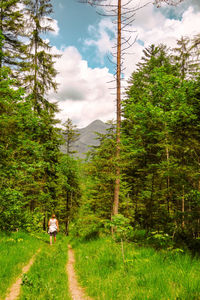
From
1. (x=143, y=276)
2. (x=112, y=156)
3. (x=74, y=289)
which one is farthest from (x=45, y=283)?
(x=112, y=156)

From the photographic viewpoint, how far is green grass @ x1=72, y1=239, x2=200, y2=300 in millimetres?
3666

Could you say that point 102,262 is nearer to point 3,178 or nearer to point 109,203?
point 109,203

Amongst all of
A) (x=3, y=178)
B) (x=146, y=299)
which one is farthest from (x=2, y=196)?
(x=146, y=299)

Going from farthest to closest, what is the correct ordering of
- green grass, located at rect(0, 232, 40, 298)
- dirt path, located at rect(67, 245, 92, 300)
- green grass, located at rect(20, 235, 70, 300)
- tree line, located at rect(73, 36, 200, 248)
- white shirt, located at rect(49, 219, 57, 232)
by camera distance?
white shirt, located at rect(49, 219, 57, 232)
tree line, located at rect(73, 36, 200, 248)
green grass, located at rect(0, 232, 40, 298)
dirt path, located at rect(67, 245, 92, 300)
green grass, located at rect(20, 235, 70, 300)

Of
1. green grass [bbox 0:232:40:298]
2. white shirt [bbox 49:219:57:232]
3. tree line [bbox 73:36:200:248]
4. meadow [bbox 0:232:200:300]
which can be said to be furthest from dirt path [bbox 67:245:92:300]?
white shirt [bbox 49:219:57:232]

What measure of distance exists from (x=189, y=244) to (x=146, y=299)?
12.6ft

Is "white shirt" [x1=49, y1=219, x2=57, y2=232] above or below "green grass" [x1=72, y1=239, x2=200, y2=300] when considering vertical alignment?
below

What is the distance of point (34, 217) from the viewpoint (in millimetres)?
12094

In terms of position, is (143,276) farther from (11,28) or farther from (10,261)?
(11,28)

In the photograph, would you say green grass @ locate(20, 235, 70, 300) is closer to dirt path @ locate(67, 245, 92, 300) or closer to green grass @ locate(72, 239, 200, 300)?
dirt path @ locate(67, 245, 92, 300)

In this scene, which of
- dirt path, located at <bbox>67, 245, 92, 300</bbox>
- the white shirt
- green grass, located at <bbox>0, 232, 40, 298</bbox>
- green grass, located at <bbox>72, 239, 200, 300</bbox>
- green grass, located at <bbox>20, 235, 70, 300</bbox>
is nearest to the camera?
green grass, located at <bbox>72, 239, 200, 300</bbox>

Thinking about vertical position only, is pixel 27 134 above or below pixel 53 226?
above

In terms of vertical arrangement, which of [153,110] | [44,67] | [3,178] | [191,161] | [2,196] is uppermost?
[44,67]

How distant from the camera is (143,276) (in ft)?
14.6
